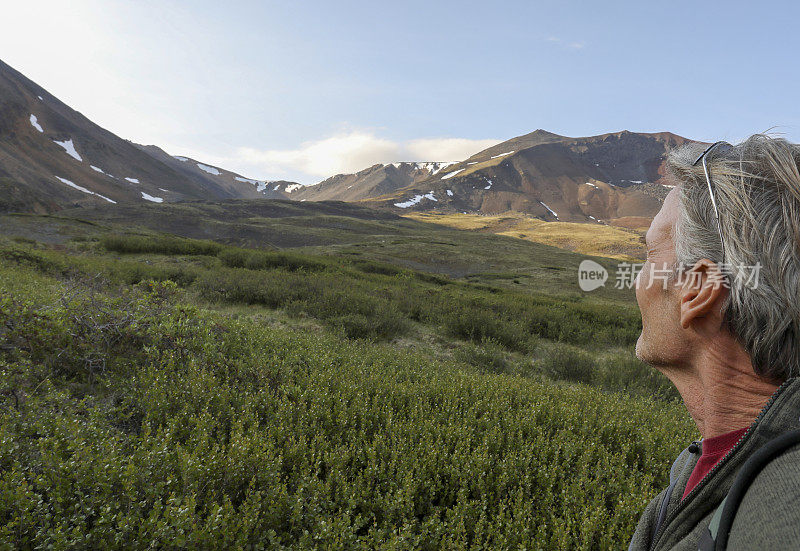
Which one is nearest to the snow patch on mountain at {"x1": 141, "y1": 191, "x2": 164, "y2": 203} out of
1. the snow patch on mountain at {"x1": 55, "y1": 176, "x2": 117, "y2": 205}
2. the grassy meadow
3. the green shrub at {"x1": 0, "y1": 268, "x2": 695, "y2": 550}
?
the snow patch on mountain at {"x1": 55, "y1": 176, "x2": 117, "y2": 205}

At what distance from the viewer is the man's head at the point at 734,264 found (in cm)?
99

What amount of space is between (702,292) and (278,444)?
3.12 meters

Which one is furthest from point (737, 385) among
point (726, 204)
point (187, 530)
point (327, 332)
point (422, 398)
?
point (327, 332)

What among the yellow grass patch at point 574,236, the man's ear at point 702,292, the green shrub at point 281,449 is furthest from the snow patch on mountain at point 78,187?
the man's ear at point 702,292

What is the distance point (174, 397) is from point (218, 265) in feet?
41.3

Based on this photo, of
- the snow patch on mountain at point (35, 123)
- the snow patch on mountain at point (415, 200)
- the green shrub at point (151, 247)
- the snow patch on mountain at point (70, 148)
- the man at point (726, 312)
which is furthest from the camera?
the snow patch on mountain at point (415, 200)

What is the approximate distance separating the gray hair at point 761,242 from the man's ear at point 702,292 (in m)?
0.03

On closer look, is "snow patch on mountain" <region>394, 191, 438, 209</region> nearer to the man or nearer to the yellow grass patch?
the yellow grass patch

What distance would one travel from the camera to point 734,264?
1074mm

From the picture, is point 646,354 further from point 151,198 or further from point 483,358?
point 151,198

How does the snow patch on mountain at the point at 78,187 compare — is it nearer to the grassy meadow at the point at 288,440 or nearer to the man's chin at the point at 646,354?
the grassy meadow at the point at 288,440

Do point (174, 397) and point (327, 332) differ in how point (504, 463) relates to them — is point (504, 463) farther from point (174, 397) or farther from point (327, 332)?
point (327, 332)

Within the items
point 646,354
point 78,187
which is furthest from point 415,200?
point 646,354

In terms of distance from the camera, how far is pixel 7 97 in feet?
266
